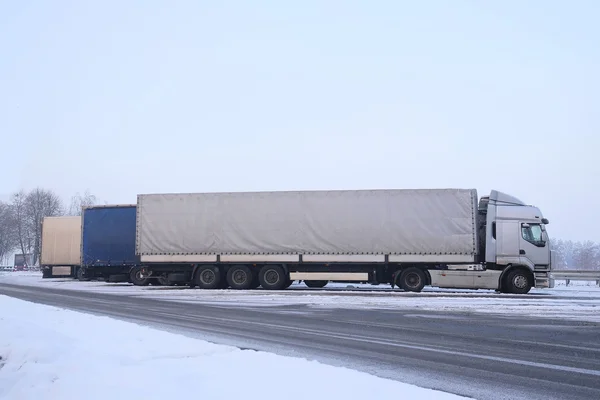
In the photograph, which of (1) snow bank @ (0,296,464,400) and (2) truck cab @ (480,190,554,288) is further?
(2) truck cab @ (480,190,554,288)

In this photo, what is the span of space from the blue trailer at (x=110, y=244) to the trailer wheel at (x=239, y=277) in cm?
574

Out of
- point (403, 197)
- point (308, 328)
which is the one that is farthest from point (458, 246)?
point (308, 328)

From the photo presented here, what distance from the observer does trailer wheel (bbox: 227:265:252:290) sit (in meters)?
24.9

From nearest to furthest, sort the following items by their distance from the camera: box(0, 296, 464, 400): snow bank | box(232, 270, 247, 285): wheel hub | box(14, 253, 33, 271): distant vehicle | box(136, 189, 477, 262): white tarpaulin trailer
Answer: box(0, 296, 464, 400): snow bank
box(136, 189, 477, 262): white tarpaulin trailer
box(232, 270, 247, 285): wheel hub
box(14, 253, 33, 271): distant vehicle

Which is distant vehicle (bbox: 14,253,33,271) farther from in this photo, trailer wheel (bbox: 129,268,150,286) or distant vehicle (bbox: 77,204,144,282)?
trailer wheel (bbox: 129,268,150,286)

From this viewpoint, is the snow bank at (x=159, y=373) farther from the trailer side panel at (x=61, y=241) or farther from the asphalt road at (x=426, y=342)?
the trailer side panel at (x=61, y=241)

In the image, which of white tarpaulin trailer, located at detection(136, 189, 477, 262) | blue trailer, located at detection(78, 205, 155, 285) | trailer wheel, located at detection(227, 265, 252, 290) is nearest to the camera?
white tarpaulin trailer, located at detection(136, 189, 477, 262)

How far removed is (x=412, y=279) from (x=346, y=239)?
3.02 metres

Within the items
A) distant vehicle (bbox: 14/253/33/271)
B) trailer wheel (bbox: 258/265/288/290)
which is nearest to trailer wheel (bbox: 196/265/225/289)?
trailer wheel (bbox: 258/265/288/290)

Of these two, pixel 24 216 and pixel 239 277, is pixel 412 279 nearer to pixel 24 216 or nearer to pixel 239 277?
pixel 239 277

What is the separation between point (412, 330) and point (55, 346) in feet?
22.5

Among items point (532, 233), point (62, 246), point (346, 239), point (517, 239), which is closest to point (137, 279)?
point (62, 246)

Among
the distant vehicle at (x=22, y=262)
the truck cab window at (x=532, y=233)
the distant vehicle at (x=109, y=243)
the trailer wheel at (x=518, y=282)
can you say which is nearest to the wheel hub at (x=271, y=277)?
the distant vehicle at (x=109, y=243)

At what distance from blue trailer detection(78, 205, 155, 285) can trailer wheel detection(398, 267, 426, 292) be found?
12.6 metres
